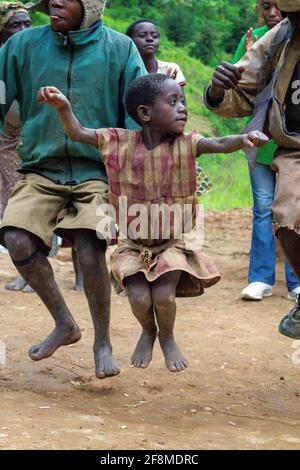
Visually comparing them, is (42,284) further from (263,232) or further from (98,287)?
(263,232)

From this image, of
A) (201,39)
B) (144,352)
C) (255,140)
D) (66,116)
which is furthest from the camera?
(201,39)

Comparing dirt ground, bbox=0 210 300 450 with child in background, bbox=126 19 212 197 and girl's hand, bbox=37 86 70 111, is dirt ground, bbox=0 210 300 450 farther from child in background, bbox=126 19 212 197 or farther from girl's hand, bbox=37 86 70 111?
girl's hand, bbox=37 86 70 111

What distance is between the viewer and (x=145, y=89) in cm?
472

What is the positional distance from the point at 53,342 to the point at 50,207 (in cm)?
73

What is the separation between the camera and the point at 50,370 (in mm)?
5594

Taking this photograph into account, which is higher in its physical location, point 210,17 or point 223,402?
point 223,402

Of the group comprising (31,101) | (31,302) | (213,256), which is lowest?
(213,256)

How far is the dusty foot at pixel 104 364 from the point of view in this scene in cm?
492

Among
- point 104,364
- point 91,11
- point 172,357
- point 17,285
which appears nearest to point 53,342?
point 104,364

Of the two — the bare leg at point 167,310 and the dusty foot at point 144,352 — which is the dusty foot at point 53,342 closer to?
the dusty foot at point 144,352

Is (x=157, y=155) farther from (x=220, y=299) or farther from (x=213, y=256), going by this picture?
(x=213, y=256)

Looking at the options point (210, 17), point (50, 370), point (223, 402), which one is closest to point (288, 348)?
point (223, 402)

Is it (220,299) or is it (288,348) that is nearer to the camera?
(288,348)

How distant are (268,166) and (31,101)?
316cm
